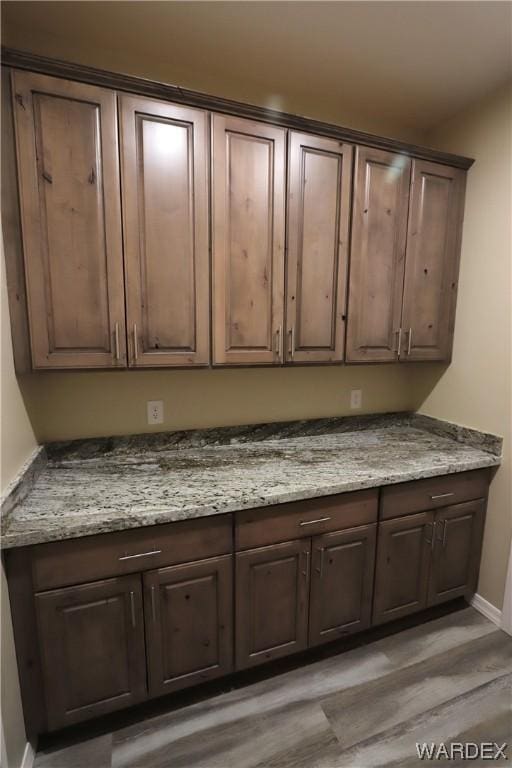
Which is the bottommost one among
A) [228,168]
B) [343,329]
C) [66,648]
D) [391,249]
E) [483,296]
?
Result: [66,648]

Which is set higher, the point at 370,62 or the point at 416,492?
the point at 370,62

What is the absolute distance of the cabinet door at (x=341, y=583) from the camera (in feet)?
5.16

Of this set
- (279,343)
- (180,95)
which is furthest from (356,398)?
(180,95)

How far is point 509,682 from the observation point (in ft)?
5.21

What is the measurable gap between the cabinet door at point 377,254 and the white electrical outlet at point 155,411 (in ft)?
3.26

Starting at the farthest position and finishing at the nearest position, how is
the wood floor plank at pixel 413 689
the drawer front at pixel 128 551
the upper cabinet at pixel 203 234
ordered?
the wood floor plank at pixel 413 689 < the upper cabinet at pixel 203 234 < the drawer front at pixel 128 551

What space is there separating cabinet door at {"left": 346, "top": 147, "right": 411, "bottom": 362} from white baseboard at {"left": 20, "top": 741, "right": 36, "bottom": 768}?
196 centimetres

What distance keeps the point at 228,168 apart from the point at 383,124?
1.22m

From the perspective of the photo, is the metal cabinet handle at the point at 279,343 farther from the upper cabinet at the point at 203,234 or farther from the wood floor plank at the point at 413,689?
the wood floor plank at the point at 413,689

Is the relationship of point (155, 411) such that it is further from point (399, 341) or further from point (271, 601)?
point (399, 341)

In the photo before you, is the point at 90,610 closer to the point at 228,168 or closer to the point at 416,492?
the point at 416,492

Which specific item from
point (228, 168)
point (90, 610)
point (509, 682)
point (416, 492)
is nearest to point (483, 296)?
point (416, 492)

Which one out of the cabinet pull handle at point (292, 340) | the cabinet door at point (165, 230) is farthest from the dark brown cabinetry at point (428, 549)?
the cabinet door at point (165, 230)

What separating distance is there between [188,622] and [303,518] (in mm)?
600
